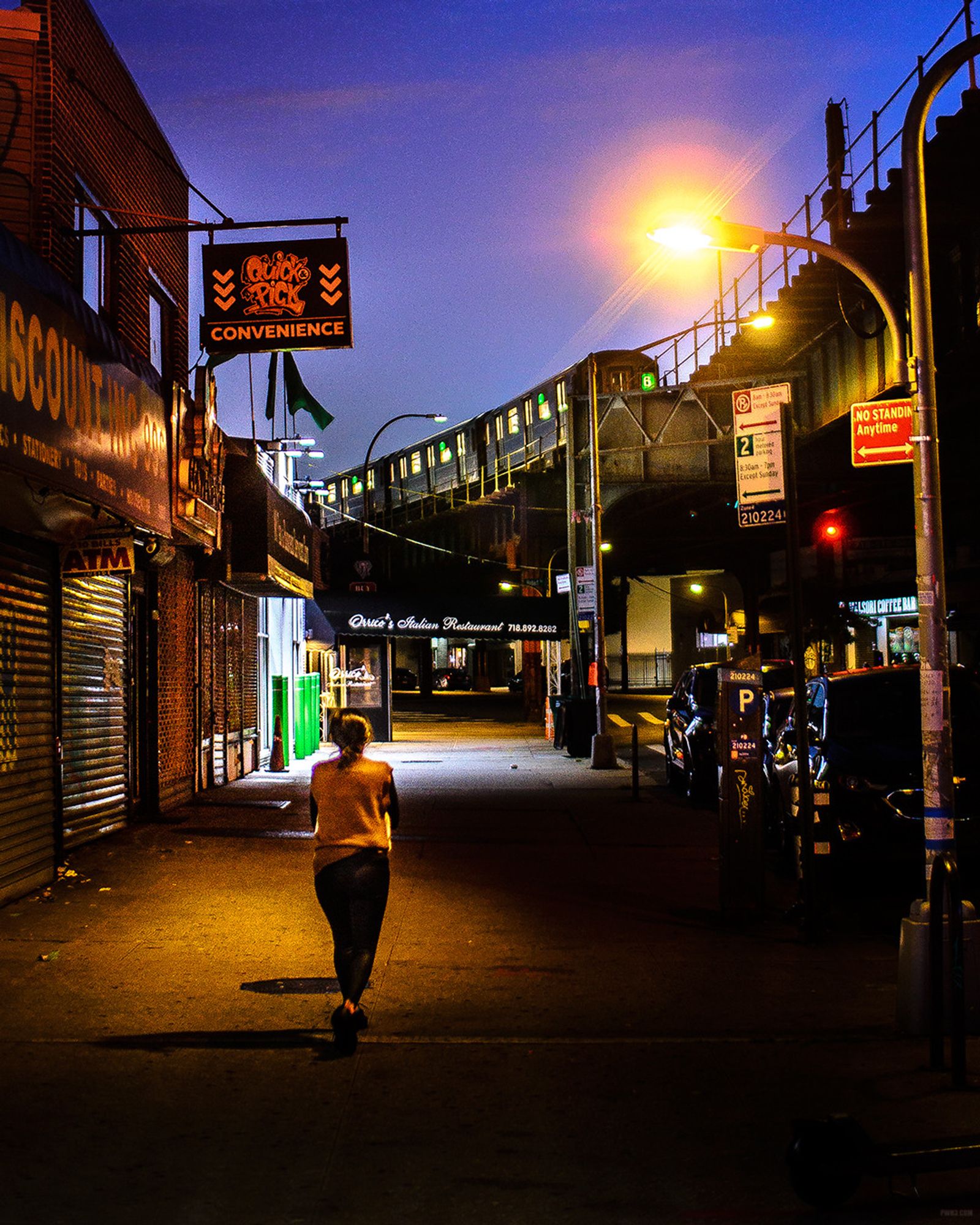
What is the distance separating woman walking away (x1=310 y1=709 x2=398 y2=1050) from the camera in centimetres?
647

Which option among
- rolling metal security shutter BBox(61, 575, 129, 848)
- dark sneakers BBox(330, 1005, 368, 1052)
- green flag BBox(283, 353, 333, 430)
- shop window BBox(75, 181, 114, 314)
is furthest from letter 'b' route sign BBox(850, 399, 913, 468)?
green flag BBox(283, 353, 333, 430)

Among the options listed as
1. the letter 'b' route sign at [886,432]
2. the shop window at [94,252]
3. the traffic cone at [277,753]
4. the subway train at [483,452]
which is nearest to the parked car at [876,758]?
the letter 'b' route sign at [886,432]

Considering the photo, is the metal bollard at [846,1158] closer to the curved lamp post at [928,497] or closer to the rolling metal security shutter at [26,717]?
the curved lamp post at [928,497]

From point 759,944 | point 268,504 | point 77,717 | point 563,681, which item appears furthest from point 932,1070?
point 563,681

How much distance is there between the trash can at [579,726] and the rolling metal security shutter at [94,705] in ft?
42.1

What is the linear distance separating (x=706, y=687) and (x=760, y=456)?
9150 millimetres

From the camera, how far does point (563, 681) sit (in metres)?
31.7

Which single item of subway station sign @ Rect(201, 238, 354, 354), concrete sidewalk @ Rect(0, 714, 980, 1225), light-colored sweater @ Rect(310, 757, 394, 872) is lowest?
concrete sidewalk @ Rect(0, 714, 980, 1225)

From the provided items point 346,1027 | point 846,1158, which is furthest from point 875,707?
point 846,1158

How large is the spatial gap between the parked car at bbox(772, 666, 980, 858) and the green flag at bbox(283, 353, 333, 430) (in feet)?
24.2

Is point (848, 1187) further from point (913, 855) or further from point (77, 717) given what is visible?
point (77, 717)

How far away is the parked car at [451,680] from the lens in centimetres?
7944

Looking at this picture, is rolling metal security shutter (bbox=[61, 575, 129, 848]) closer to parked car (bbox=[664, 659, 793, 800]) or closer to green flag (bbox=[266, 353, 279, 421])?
green flag (bbox=[266, 353, 279, 421])

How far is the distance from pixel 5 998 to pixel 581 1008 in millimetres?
3281
